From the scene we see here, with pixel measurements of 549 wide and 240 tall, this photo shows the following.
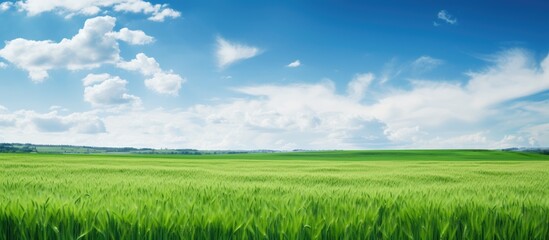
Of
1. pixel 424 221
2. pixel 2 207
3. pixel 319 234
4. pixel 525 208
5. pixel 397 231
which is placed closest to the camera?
pixel 319 234

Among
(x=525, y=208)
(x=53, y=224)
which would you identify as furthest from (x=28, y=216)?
(x=525, y=208)

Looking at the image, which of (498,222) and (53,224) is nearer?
(53,224)

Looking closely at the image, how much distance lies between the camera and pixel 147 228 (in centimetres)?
312

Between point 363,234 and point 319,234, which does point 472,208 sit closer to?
point 363,234

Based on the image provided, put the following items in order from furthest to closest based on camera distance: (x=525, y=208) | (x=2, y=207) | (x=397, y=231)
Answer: (x=525, y=208), (x=2, y=207), (x=397, y=231)

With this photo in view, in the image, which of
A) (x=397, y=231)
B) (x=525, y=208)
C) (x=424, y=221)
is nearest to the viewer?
(x=397, y=231)

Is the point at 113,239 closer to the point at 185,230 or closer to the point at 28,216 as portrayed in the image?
the point at 185,230

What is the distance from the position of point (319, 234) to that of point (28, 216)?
2.56 m

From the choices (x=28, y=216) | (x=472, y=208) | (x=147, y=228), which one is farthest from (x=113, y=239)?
(x=472, y=208)

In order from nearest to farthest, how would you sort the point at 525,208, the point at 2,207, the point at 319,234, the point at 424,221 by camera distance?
1. the point at 319,234
2. the point at 424,221
3. the point at 2,207
4. the point at 525,208

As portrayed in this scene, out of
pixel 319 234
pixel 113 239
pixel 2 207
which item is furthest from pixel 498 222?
pixel 2 207

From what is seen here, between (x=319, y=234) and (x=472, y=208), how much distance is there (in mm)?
1877

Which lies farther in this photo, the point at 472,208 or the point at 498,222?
the point at 472,208

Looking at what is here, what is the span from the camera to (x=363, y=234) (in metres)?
3.11
